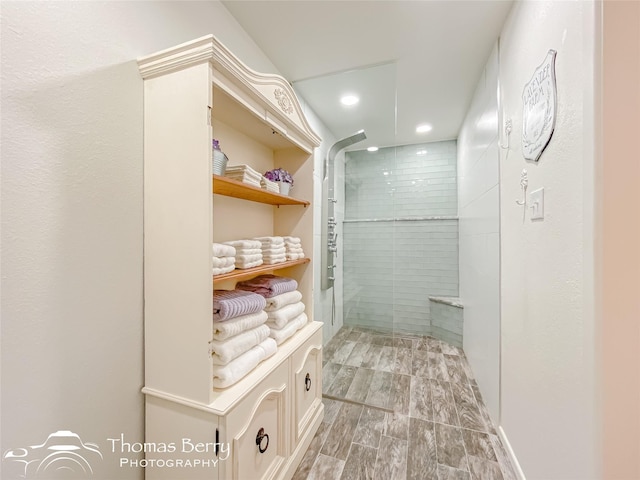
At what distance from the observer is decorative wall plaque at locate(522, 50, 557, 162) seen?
38.6 inches

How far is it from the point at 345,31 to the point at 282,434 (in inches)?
89.4

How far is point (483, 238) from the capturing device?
6.57 feet

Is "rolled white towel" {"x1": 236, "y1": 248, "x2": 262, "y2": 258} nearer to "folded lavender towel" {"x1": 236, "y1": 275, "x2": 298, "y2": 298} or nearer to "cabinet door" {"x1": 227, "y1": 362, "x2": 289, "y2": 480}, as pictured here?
"folded lavender towel" {"x1": 236, "y1": 275, "x2": 298, "y2": 298}

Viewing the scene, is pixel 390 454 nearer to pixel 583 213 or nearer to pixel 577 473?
pixel 577 473

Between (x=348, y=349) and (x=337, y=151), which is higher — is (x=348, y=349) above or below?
below

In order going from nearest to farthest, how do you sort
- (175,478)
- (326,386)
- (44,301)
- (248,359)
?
(44,301), (175,478), (248,359), (326,386)

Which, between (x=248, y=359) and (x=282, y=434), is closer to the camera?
(x=248, y=359)

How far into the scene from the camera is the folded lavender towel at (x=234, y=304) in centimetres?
105

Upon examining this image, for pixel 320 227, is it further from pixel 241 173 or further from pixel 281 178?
pixel 241 173

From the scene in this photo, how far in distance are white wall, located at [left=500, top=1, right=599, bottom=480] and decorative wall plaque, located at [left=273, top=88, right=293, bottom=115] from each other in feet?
3.71

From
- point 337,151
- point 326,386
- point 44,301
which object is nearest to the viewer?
point 44,301

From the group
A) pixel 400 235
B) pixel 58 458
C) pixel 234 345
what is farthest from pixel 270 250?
pixel 400 235

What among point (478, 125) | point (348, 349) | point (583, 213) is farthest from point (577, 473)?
point (478, 125)

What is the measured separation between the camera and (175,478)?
977 millimetres
